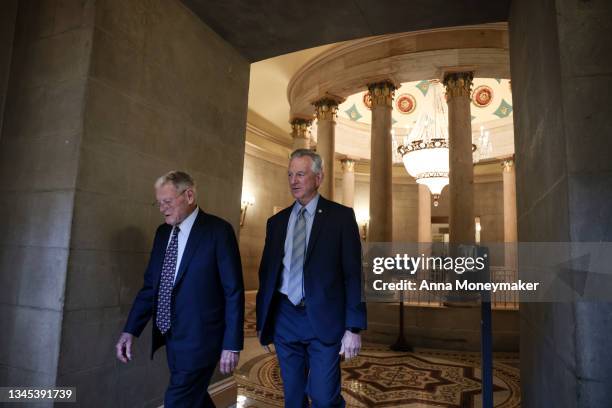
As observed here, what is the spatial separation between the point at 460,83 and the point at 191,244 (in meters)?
7.99

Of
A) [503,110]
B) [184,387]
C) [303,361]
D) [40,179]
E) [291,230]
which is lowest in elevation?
[184,387]

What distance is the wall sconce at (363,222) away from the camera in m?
18.5

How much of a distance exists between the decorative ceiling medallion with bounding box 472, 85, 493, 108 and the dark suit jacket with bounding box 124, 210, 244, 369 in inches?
607

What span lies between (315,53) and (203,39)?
23.8ft

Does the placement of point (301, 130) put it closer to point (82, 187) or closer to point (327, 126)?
point (327, 126)

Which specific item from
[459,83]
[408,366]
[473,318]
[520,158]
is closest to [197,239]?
[520,158]

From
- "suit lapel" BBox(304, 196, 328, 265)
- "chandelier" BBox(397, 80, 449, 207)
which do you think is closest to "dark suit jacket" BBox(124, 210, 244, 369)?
"suit lapel" BBox(304, 196, 328, 265)

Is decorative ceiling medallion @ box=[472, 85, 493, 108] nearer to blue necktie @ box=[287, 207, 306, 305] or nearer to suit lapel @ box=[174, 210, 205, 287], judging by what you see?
blue necktie @ box=[287, 207, 306, 305]

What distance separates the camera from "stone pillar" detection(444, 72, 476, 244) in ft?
27.8

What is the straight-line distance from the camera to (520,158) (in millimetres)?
3135

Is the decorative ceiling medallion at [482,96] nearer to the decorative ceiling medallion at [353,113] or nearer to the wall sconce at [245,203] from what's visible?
the decorative ceiling medallion at [353,113]

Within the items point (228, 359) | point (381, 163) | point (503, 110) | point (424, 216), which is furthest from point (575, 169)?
point (424, 216)

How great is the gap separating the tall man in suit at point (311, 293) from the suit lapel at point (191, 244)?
415 millimetres

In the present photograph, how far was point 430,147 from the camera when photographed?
1010 cm
